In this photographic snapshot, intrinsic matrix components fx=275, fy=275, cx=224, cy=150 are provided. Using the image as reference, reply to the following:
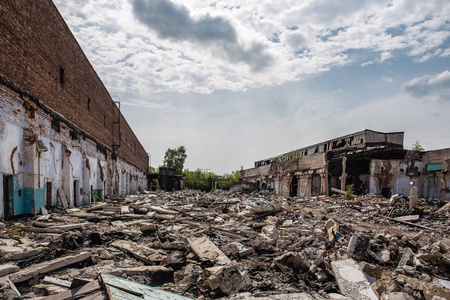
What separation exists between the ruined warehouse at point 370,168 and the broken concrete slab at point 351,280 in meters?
17.7

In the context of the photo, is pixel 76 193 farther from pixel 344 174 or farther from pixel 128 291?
pixel 344 174

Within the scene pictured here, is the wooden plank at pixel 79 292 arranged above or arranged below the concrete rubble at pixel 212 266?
above

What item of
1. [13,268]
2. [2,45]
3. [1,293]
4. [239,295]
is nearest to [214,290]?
[239,295]

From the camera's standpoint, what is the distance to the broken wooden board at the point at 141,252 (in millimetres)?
5223

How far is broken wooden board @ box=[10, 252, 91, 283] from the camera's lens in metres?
3.92

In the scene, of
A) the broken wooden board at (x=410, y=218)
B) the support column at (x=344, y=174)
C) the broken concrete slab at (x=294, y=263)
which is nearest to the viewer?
the broken concrete slab at (x=294, y=263)

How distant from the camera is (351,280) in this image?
4.31 metres

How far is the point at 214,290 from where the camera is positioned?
4.03 metres

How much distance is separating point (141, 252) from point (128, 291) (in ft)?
8.45

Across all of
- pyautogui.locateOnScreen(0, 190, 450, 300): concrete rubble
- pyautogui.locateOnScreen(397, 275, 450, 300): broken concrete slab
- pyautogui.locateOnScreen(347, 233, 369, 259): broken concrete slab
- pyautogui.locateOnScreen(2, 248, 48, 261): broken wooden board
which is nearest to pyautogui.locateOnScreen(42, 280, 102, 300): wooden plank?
pyautogui.locateOnScreen(0, 190, 450, 300): concrete rubble

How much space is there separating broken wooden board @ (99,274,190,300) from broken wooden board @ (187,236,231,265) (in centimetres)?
158

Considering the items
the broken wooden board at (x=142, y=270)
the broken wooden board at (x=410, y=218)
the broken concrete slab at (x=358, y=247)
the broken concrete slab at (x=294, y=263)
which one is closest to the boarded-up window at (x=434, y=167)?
the broken wooden board at (x=410, y=218)

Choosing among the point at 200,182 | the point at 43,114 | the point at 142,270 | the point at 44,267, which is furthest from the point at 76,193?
the point at 200,182

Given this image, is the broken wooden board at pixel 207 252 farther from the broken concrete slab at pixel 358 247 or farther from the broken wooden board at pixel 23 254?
the broken wooden board at pixel 23 254
